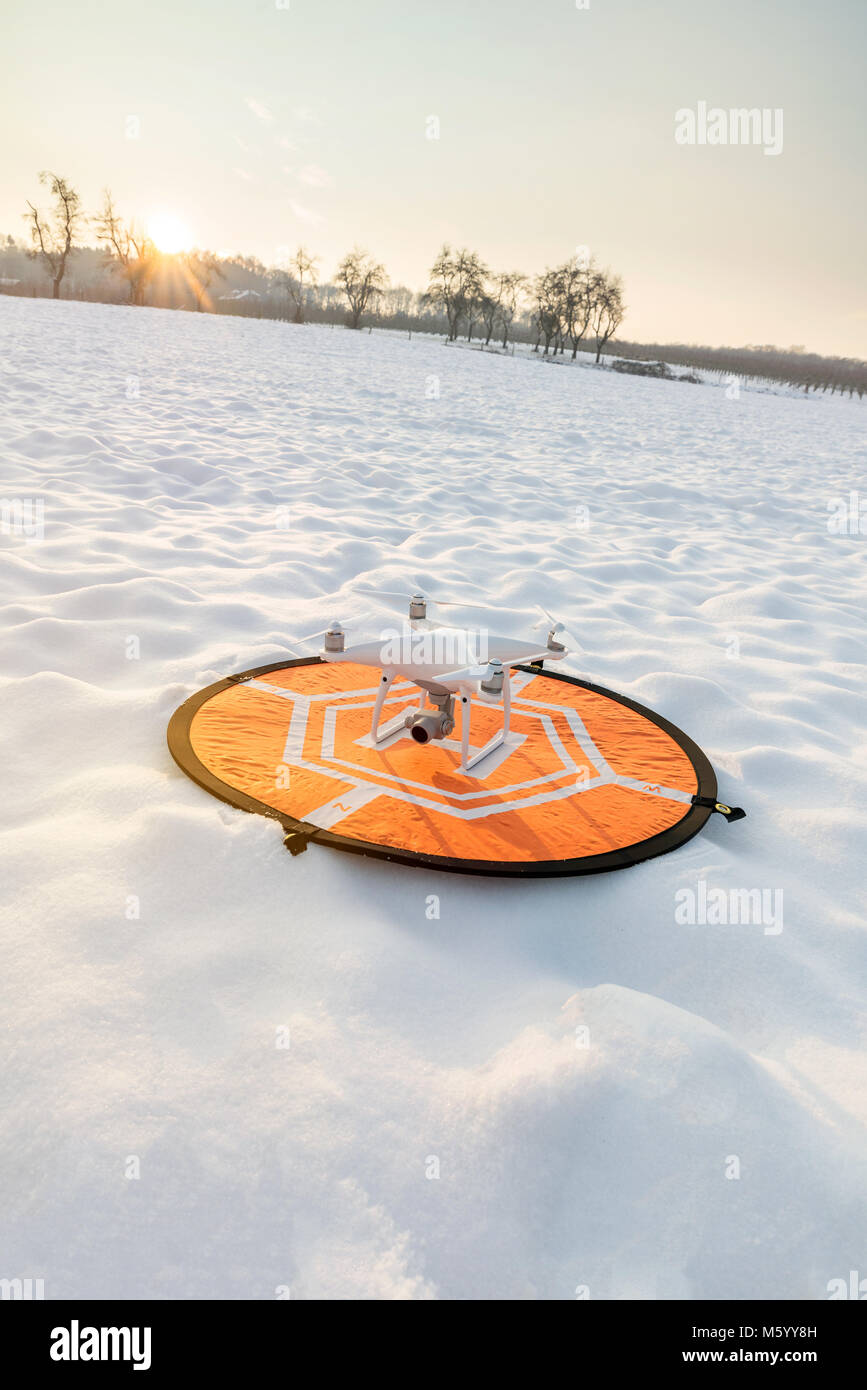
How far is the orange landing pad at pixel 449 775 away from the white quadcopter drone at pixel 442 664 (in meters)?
0.19

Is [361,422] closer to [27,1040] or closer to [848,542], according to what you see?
[848,542]

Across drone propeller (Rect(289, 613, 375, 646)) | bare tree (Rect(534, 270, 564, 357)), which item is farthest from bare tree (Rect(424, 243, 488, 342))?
drone propeller (Rect(289, 613, 375, 646))

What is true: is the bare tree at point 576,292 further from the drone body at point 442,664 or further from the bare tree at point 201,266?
the drone body at point 442,664

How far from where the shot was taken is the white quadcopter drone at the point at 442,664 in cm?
306

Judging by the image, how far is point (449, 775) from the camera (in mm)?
3295

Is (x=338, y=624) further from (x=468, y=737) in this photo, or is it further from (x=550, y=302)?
(x=550, y=302)

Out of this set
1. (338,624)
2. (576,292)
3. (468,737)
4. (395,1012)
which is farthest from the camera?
(576,292)

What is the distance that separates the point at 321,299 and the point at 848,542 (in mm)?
145982

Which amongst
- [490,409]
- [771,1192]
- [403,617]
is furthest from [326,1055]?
[490,409]

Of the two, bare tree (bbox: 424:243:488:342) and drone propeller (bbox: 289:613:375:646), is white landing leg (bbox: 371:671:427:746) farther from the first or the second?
bare tree (bbox: 424:243:488:342)

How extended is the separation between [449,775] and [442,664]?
515 mm

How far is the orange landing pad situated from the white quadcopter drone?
19cm

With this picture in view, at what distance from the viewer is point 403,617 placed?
17.8 ft

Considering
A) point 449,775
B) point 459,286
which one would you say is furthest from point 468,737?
point 459,286
